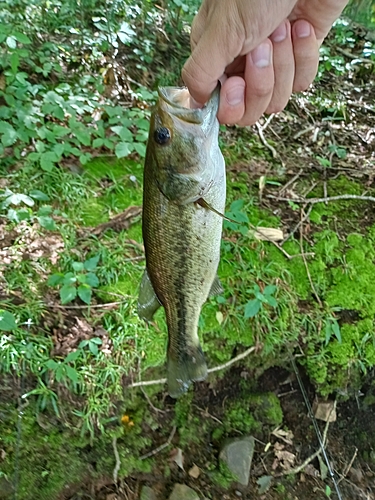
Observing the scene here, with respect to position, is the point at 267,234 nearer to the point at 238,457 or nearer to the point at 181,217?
the point at 238,457

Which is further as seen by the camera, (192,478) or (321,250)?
(321,250)

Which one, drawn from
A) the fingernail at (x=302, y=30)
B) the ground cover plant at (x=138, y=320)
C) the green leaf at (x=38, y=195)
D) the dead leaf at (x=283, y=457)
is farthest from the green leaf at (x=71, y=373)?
the fingernail at (x=302, y=30)

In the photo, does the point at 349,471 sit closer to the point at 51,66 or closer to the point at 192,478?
the point at 192,478

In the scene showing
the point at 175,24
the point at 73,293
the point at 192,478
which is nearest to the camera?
the point at 73,293

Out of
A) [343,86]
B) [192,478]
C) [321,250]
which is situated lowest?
[192,478]

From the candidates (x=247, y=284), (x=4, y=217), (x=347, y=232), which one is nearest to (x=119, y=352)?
(x=247, y=284)

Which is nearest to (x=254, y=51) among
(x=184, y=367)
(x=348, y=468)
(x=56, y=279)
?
(x=184, y=367)

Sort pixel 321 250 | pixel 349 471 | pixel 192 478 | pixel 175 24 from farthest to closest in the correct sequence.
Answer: pixel 175 24 → pixel 321 250 → pixel 349 471 → pixel 192 478

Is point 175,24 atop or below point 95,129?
atop
